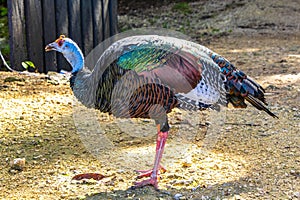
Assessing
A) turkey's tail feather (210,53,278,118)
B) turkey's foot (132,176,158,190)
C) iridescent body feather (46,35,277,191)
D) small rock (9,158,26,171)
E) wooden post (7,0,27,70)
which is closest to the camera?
iridescent body feather (46,35,277,191)

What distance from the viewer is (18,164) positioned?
4.58 metres

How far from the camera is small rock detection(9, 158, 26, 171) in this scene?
458 cm

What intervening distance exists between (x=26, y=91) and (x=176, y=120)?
191 centimetres

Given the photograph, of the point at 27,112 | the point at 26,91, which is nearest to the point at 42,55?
the point at 26,91

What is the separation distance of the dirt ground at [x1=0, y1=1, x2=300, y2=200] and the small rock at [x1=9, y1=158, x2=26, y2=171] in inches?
1.5

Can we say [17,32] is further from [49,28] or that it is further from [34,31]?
[49,28]

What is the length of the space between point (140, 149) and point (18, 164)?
1.10m

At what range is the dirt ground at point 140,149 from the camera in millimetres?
4242

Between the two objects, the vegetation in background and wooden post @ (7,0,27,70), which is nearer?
wooden post @ (7,0,27,70)

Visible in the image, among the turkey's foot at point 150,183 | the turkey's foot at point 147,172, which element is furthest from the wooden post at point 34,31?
the turkey's foot at point 150,183

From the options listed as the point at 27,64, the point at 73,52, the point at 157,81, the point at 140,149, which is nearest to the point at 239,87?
the point at 157,81

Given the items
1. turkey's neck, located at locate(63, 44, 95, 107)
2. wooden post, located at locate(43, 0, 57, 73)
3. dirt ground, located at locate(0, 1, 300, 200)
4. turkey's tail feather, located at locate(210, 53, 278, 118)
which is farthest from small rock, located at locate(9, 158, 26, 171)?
wooden post, located at locate(43, 0, 57, 73)

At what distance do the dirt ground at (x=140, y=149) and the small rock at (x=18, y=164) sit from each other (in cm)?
4

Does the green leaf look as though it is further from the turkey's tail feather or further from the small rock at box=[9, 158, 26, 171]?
the turkey's tail feather
